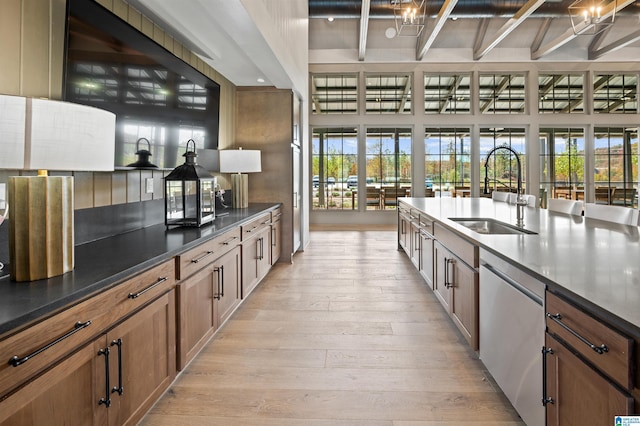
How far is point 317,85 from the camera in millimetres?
9102

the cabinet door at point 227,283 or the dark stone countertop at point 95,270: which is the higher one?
the dark stone countertop at point 95,270

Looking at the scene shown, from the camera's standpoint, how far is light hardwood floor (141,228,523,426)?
6.05 feet

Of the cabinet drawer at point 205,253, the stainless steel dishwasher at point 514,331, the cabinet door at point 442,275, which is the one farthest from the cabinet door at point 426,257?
the cabinet drawer at point 205,253

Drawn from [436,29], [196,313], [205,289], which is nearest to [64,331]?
[196,313]

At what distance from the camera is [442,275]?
3.07 metres

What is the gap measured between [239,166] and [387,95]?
6.01 meters

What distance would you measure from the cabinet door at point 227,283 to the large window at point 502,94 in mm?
7904

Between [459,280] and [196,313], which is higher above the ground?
[459,280]

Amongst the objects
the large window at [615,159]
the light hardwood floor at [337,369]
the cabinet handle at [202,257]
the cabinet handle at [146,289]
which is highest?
the large window at [615,159]

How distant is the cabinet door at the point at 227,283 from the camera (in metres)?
2.60

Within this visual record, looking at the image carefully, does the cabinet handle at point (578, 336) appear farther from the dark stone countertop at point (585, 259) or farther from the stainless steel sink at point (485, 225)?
the stainless steel sink at point (485, 225)

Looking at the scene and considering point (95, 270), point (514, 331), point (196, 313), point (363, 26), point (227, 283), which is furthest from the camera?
point (363, 26)

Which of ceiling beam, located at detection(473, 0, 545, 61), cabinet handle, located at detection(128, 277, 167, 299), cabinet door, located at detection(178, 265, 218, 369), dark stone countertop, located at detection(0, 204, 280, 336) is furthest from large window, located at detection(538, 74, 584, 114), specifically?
cabinet handle, located at detection(128, 277, 167, 299)

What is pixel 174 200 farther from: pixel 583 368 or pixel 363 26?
pixel 363 26
